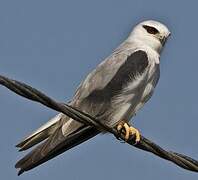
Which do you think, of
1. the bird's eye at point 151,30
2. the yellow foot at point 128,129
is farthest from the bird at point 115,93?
the bird's eye at point 151,30

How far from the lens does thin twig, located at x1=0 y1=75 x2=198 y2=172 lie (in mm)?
3886

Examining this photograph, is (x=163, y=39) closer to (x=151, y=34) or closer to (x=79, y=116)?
(x=151, y=34)

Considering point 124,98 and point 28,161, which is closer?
point 28,161

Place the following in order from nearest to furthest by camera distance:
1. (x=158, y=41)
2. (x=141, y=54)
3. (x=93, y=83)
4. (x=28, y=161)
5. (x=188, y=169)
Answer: (x=188, y=169) → (x=28, y=161) → (x=93, y=83) → (x=141, y=54) → (x=158, y=41)

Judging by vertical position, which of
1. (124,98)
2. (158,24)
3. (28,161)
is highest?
(158,24)

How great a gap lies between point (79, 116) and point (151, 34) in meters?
→ 3.22

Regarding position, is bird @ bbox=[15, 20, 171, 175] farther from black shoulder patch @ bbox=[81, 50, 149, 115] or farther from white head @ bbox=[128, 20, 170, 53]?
white head @ bbox=[128, 20, 170, 53]

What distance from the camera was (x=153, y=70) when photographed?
639 centimetres

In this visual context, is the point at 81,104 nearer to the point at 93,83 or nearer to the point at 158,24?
the point at 93,83

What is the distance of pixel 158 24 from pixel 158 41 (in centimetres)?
24

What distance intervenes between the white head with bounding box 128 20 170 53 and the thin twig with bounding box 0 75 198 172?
8.56 feet

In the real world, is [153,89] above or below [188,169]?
above

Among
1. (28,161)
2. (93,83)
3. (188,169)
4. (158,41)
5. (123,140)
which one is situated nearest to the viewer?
(188,169)

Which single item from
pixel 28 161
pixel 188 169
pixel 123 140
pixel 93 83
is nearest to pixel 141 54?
pixel 93 83
